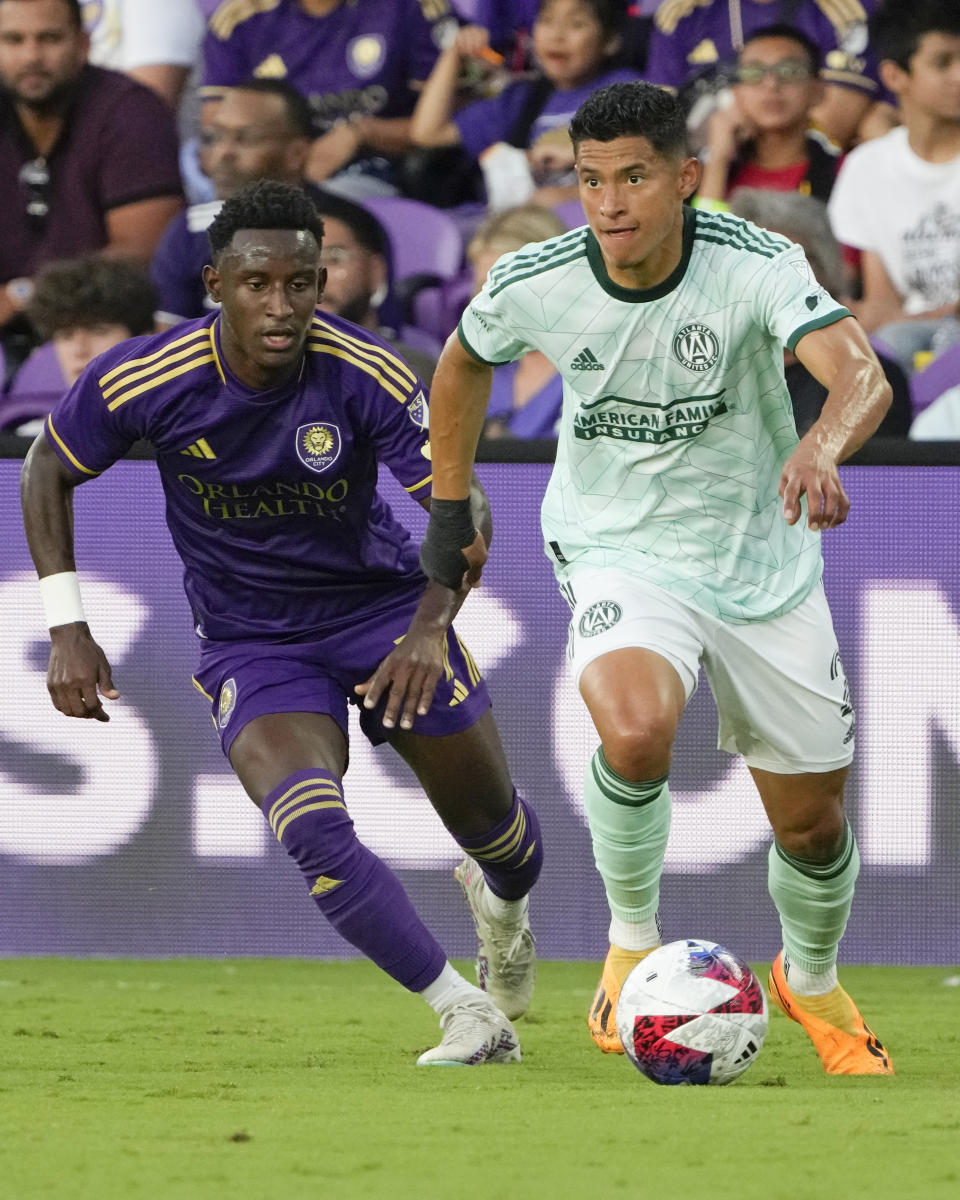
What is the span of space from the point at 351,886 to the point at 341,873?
4cm

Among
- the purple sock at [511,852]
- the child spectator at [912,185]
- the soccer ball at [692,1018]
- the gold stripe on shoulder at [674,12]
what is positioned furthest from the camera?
the gold stripe on shoulder at [674,12]

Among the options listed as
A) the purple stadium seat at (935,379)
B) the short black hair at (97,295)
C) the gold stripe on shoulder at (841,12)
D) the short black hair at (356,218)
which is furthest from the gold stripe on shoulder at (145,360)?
the gold stripe on shoulder at (841,12)

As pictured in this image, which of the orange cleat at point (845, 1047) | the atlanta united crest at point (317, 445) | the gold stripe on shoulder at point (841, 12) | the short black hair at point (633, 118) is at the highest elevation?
the short black hair at point (633, 118)

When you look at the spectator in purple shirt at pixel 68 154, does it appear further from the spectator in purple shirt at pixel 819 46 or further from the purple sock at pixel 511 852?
the purple sock at pixel 511 852

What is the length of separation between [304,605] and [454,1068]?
1.32 meters

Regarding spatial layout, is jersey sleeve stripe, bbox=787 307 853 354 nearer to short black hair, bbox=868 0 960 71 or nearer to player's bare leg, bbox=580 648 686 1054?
player's bare leg, bbox=580 648 686 1054

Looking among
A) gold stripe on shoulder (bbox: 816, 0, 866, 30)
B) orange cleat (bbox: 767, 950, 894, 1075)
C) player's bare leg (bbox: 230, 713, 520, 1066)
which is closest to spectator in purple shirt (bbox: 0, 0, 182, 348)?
gold stripe on shoulder (bbox: 816, 0, 866, 30)

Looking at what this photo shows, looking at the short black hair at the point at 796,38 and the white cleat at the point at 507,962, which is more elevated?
the short black hair at the point at 796,38

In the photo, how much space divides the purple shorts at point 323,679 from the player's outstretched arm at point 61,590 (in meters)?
0.35

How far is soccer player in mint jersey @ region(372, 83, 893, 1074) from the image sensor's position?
4344 mm

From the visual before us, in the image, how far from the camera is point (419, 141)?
30.8 feet

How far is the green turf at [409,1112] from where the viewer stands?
3.00m

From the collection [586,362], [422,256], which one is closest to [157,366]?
[586,362]

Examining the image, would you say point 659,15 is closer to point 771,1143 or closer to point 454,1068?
point 454,1068
